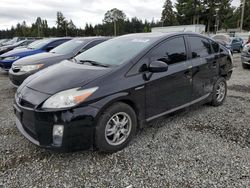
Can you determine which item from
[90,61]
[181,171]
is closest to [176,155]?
[181,171]

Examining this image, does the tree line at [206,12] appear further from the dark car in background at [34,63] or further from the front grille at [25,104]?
the front grille at [25,104]

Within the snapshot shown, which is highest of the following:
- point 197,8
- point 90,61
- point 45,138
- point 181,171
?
point 197,8

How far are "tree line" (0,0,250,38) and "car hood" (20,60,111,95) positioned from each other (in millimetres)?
41764

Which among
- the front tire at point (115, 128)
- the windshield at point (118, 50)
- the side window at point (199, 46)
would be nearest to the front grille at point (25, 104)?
the front tire at point (115, 128)

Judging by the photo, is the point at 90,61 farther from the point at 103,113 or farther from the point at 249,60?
the point at 249,60

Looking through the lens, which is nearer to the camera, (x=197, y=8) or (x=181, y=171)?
(x=181, y=171)

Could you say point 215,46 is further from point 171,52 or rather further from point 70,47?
point 70,47

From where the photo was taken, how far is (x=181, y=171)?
250 centimetres

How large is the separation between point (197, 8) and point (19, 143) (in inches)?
1885

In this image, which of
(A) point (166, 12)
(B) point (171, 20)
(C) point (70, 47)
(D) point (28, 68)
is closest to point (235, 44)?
(C) point (70, 47)

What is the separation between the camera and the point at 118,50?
11.2 feet

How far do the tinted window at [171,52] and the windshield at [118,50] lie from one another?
0.17 metres

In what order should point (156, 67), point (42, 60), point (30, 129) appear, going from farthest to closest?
1. point (42, 60)
2. point (156, 67)
3. point (30, 129)

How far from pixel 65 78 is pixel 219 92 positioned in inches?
127
